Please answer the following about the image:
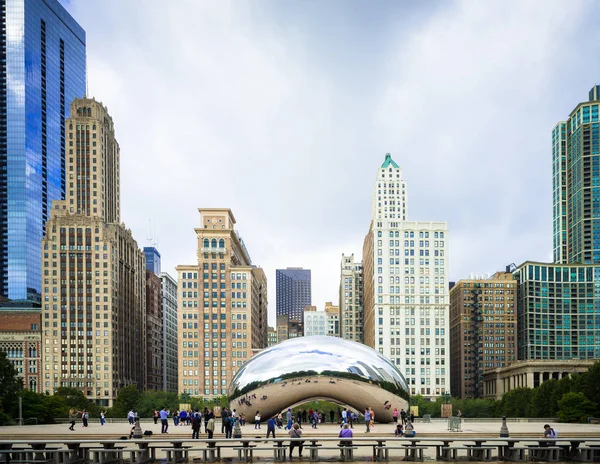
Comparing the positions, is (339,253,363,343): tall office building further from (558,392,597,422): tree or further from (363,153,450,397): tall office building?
(558,392,597,422): tree

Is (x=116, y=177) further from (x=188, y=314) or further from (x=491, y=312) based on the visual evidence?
(x=491, y=312)

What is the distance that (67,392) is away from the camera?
316 ft

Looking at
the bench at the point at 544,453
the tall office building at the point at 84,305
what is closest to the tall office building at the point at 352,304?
the tall office building at the point at 84,305

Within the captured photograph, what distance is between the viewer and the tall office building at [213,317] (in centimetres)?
12238

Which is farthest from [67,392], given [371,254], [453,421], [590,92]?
[590,92]

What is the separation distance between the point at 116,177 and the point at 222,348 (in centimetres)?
5945

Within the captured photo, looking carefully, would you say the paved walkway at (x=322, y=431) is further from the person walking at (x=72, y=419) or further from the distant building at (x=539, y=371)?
the distant building at (x=539, y=371)

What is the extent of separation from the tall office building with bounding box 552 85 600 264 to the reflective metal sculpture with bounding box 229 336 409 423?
16320 cm

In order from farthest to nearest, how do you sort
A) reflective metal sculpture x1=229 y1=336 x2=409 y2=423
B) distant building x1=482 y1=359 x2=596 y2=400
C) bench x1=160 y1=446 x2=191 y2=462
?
distant building x1=482 y1=359 x2=596 y2=400 → reflective metal sculpture x1=229 y1=336 x2=409 y2=423 → bench x1=160 y1=446 x2=191 y2=462

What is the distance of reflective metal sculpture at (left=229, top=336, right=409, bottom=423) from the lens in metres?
38.5

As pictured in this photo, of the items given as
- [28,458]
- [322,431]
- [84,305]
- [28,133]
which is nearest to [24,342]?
[84,305]

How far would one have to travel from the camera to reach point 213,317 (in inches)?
4906

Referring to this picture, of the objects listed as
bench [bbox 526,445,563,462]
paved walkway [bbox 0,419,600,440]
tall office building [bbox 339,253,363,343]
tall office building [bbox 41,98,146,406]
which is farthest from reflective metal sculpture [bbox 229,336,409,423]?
tall office building [bbox 339,253,363,343]

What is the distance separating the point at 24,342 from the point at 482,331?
107 metres
